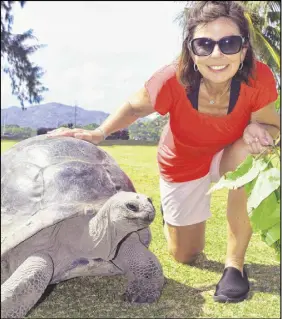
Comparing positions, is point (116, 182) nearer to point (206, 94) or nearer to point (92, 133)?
point (92, 133)

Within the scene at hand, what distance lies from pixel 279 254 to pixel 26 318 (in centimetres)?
113

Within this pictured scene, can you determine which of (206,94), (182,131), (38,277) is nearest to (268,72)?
(206,94)

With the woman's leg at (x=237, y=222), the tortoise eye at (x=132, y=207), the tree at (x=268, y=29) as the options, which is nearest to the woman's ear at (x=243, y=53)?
the woman's leg at (x=237, y=222)

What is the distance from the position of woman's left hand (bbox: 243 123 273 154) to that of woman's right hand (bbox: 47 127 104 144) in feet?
2.63

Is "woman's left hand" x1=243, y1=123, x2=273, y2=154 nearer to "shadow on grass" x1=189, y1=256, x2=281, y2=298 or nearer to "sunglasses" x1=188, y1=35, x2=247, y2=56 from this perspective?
"sunglasses" x1=188, y1=35, x2=247, y2=56

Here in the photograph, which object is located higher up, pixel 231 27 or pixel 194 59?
pixel 231 27

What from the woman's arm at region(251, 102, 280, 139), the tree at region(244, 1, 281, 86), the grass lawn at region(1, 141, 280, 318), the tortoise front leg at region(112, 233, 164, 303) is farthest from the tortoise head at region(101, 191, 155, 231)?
the tree at region(244, 1, 281, 86)

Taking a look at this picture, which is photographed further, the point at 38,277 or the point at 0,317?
the point at 38,277

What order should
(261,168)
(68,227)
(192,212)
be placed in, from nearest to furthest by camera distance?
(261,168) → (68,227) → (192,212)

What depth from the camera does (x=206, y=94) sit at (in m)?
2.74

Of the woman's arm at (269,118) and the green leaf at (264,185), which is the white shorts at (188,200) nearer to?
the woman's arm at (269,118)

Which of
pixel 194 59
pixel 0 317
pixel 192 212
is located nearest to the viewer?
pixel 0 317

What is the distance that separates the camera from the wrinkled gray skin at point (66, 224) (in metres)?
2.22

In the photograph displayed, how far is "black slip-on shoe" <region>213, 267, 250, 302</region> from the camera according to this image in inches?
101
